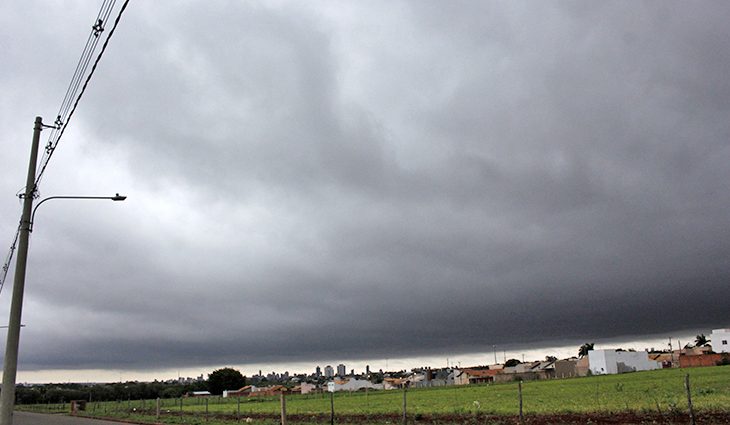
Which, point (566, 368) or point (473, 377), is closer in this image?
point (566, 368)

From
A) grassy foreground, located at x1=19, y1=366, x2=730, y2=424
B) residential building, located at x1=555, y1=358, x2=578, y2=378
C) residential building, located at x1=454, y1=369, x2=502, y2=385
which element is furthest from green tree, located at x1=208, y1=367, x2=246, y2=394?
grassy foreground, located at x1=19, y1=366, x2=730, y2=424

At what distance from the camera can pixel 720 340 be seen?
158m

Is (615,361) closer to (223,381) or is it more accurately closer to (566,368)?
(566,368)

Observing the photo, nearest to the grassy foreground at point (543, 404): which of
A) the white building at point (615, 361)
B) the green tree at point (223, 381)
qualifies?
the white building at point (615, 361)

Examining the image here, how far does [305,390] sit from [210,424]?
118m

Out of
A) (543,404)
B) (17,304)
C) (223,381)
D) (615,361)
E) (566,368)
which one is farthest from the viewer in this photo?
(223,381)

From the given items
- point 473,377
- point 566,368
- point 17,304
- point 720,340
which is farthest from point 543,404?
point 720,340

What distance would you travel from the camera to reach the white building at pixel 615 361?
131000 millimetres

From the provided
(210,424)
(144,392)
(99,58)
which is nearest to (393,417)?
(210,424)

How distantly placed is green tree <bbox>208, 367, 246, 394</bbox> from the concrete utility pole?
181877mm

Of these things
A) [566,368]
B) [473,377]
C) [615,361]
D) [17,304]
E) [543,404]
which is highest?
[17,304]

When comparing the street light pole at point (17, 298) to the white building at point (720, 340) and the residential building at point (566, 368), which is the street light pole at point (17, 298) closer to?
the residential building at point (566, 368)

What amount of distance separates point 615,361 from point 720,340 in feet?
147

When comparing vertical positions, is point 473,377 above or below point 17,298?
below
